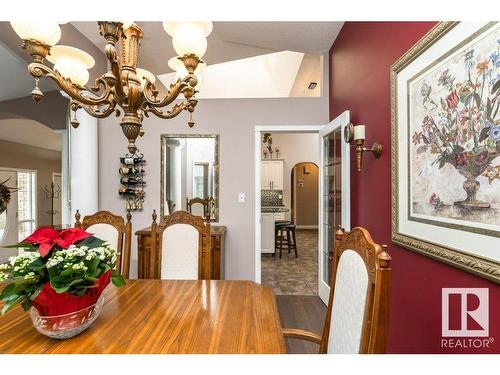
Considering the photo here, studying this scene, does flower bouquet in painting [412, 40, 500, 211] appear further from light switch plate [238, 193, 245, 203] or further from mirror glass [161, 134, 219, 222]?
mirror glass [161, 134, 219, 222]

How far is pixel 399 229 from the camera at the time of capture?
63.6 inches

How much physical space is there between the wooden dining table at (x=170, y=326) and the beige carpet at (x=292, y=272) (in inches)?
84.3

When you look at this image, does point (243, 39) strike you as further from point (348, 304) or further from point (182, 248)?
point (348, 304)

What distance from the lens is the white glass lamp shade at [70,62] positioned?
154 cm

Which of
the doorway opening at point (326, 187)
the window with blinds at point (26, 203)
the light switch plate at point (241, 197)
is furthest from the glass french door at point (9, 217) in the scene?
the doorway opening at point (326, 187)

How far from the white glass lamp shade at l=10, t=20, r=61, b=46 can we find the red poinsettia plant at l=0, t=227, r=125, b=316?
95 centimetres

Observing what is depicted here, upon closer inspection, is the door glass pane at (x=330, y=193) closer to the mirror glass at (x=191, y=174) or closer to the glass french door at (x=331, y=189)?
the glass french door at (x=331, y=189)

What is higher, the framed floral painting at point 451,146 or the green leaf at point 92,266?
the framed floral painting at point 451,146

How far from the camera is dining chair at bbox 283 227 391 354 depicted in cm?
78

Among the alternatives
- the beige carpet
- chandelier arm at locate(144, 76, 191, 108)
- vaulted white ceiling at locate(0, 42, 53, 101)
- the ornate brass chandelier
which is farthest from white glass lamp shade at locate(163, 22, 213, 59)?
the beige carpet

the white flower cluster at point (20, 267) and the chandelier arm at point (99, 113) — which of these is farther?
the chandelier arm at point (99, 113)
